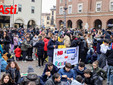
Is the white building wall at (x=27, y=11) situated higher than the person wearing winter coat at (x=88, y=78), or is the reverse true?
the white building wall at (x=27, y=11)

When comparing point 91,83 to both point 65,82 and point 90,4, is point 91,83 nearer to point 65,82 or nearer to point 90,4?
point 65,82

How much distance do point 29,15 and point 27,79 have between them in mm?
37493

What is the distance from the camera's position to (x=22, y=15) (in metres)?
39.6

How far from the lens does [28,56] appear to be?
11.7 m

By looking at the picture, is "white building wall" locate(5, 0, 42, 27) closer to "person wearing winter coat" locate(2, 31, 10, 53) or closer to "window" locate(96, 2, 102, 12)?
"window" locate(96, 2, 102, 12)

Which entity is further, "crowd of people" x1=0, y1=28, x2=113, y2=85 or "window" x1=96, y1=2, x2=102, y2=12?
"window" x1=96, y1=2, x2=102, y2=12

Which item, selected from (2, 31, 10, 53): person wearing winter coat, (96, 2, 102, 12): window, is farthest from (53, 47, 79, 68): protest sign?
(96, 2, 102, 12): window

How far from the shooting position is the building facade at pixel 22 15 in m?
38.2

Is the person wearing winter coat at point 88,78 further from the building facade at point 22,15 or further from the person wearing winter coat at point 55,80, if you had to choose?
the building facade at point 22,15

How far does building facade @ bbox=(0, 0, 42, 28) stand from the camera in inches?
1502

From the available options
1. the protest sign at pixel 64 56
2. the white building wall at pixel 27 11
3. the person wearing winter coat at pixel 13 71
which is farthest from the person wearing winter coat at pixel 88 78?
the white building wall at pixel 27 11

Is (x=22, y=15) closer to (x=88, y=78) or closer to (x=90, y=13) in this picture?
(x=90, y=13)

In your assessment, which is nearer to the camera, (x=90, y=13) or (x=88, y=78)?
(x=88, y=78)

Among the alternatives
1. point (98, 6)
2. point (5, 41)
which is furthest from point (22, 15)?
point (5, 41)
